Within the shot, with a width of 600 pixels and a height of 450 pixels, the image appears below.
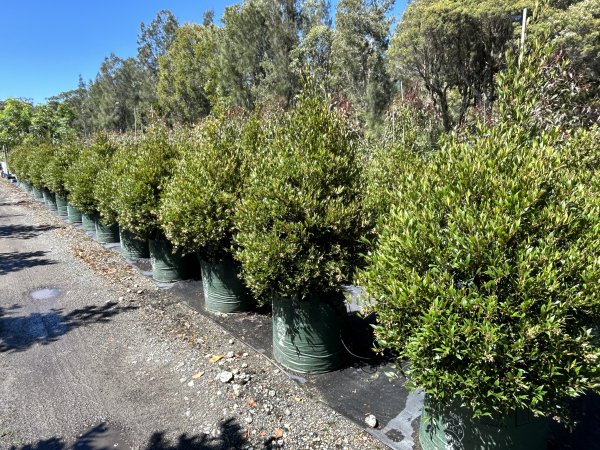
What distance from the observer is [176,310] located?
5.66m

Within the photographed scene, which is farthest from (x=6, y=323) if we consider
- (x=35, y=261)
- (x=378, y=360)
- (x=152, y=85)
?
(x=152, y=85)

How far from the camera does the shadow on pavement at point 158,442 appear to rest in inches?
119

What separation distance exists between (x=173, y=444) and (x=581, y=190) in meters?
3.65

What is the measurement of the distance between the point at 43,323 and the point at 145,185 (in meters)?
2.69

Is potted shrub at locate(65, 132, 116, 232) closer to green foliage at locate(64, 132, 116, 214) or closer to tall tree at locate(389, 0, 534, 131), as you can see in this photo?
green foliage at locate(64, 132, 116, 214)

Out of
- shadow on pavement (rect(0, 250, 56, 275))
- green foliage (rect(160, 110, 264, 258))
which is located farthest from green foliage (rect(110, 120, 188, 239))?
shadow on pavement (rect(0, 250, 56, 275))

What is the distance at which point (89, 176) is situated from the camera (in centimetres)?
952

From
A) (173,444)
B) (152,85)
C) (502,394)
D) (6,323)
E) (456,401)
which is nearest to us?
(502,394)

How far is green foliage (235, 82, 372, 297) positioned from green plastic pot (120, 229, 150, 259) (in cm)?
524

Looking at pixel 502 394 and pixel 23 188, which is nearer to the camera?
pixel 502 394

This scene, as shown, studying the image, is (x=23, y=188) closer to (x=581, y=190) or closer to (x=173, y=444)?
(x=173, y=444)

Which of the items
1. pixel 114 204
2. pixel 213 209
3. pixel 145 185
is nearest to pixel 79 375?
pixel 213 209

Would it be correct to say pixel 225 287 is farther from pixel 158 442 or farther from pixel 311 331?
pixel 158 442

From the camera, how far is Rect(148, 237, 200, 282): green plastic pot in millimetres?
6580
